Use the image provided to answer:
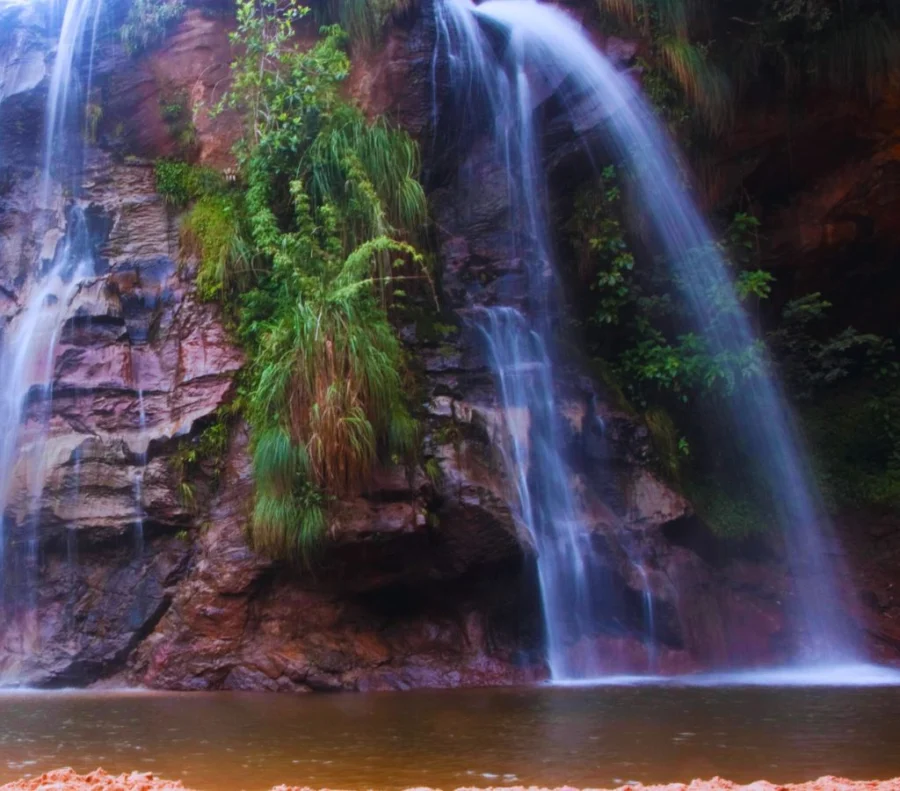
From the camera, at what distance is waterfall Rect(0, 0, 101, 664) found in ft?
31.4

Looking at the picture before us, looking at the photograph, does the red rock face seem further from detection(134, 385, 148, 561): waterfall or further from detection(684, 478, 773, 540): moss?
detection(684, 478, 773, 540): moss

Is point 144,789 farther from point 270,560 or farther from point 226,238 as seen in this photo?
point 226,238

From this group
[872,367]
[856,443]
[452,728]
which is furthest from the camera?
[872,367]

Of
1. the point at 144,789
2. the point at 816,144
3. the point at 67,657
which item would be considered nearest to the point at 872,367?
the point at 816,144

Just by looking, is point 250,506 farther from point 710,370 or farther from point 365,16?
point 365,16

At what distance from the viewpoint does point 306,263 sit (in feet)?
32.6

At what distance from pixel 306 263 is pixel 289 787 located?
21.5 feet

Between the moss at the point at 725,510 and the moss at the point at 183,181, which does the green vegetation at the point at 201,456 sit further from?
the moss at the point at 725,510

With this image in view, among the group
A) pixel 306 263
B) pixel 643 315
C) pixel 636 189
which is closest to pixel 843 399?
pixel 643 315

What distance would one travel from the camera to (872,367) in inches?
535

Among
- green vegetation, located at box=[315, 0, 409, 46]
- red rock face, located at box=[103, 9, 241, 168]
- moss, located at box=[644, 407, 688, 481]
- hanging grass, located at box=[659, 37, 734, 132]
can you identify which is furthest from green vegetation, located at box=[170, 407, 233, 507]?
hanging grass, located at box=[659, 37, 734, 132]

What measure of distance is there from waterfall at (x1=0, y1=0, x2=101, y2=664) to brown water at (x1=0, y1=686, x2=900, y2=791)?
2.22 meters

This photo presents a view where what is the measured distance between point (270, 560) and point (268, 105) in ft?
17.5

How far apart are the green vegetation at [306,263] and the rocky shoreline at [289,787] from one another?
14.0ft
